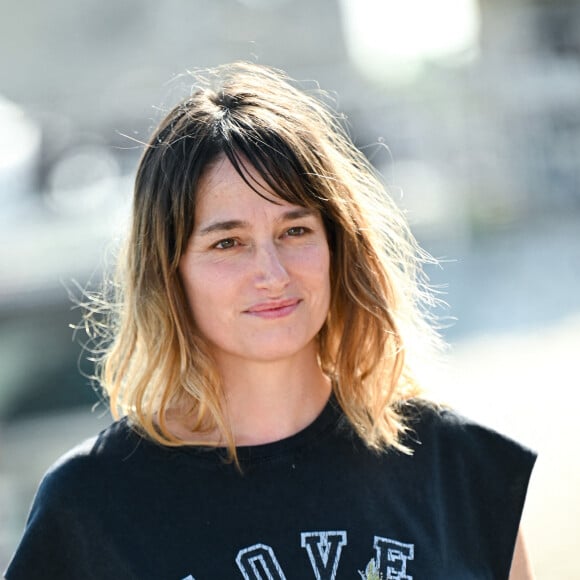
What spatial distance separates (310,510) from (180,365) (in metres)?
0.43

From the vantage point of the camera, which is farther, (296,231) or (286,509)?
(296,231)

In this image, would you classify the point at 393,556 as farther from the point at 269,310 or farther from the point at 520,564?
the point at 269,310

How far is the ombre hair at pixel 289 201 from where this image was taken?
2.38 metres

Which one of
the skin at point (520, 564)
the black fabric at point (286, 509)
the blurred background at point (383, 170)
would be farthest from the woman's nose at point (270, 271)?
the blurred background at point (383, 170)

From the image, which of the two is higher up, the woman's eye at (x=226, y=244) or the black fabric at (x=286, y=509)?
the woman's eye at (x=226, y=244)

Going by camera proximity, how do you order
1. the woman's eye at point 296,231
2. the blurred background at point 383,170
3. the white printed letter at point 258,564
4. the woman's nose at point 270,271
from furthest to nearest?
the blurred background at point 383,170 < the woman's eye at point 296,231 < the woman's nose at point 270,271 < the white printed letter at point 258,564

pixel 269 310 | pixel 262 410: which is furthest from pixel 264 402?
pixel 269 310

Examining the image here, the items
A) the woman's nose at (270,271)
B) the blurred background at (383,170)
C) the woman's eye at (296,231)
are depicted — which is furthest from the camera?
the blurred background at (383,170)

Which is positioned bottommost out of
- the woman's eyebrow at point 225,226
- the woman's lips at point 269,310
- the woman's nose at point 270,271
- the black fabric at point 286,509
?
the black fabric at point 286,509

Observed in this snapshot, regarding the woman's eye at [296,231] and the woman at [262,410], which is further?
the woman's eye at [296,231]

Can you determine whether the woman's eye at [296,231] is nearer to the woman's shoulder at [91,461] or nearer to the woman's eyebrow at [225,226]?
the woman's eyebrow at [225,226]

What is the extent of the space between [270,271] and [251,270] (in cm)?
4

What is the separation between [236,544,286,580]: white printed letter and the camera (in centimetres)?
216

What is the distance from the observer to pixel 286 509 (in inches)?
89.4
